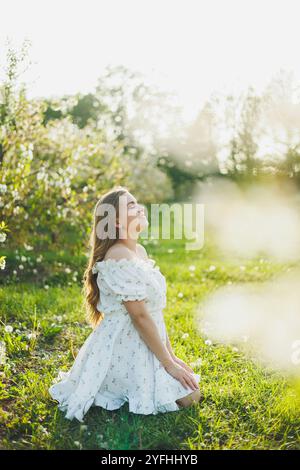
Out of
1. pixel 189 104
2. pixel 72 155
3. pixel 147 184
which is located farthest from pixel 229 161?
pixel 72 155

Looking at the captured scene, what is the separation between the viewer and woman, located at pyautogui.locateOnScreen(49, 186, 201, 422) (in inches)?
118

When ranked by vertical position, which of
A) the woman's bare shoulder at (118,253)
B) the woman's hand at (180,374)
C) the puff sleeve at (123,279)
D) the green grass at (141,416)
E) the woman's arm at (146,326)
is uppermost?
the woman's bare shoulder at (118,253)

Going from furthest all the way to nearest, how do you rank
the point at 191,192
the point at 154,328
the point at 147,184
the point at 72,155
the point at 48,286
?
the point at 191,192
the point at 147,184
the point at 72,155
the point at 48,286
the point at 154,328

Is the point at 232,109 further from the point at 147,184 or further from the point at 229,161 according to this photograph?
the point at 147,184

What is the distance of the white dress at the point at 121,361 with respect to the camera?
9.89ft

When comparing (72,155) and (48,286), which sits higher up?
(72,155)

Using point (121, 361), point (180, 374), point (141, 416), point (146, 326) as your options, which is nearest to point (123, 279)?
point (146, 326)

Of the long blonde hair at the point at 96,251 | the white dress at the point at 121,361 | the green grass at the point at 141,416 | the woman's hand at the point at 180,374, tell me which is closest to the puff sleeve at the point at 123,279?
the white dress at the point at 121,361

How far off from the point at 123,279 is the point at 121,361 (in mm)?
520

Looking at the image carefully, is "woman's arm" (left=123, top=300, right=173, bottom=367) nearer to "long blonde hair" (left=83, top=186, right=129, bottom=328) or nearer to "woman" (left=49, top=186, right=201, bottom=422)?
"woman" (left=49, top=186, right=201, bottom=422)

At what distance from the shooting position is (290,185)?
12336mm

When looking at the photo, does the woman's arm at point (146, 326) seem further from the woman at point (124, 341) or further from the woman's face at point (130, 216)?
the woman's face at point (130, 216)

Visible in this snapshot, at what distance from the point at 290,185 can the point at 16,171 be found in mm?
8550

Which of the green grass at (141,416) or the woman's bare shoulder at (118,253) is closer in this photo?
the green grass at (141,416)
